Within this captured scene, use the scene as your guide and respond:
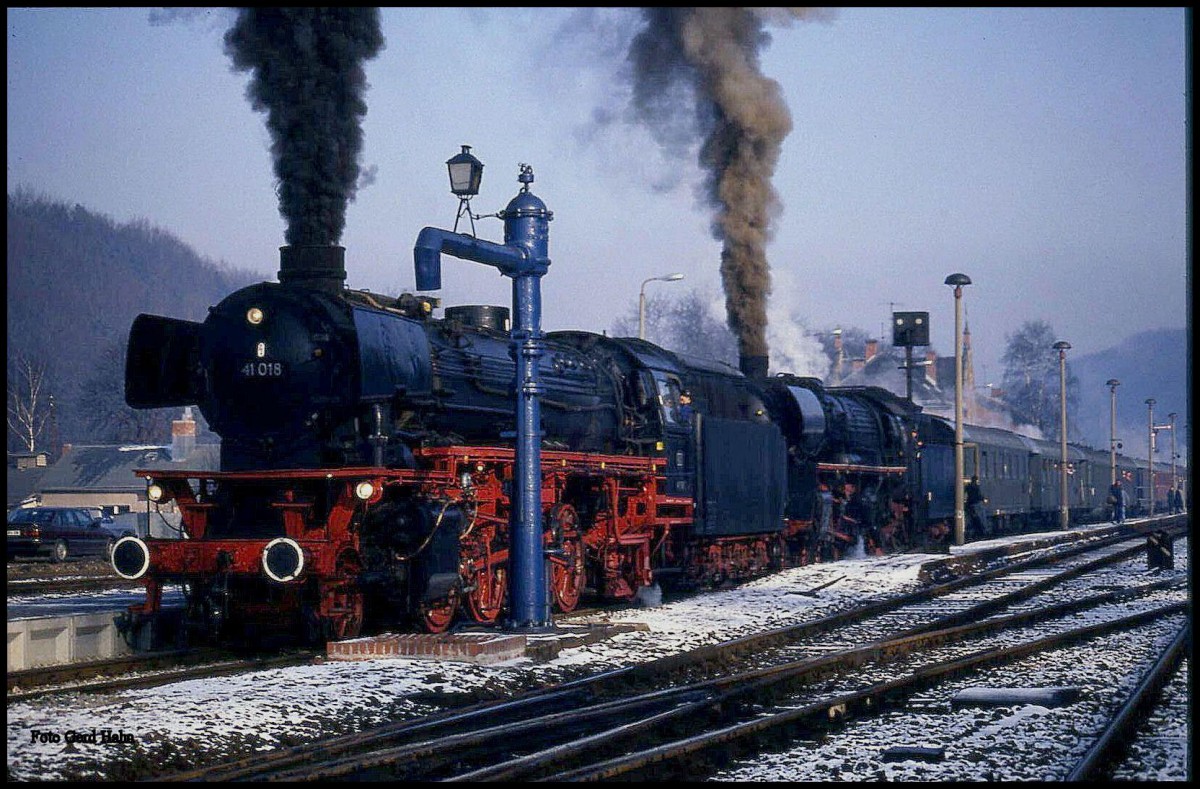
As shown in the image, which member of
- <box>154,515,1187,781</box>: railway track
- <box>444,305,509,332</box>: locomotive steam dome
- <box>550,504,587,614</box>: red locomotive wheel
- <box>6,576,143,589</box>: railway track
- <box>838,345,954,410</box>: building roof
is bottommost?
<box>6,576,143,589</box>: railway track

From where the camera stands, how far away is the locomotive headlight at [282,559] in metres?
11.8

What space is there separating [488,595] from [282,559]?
3.29 metres

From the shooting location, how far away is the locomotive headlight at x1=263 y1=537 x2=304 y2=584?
11.8 meters

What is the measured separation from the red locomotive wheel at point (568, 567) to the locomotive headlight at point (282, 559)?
4223 mm

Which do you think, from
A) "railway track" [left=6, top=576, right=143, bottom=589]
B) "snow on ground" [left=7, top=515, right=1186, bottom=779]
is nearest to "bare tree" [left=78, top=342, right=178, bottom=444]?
"railway track" [left=6, top=576, right=143, bottom=589]

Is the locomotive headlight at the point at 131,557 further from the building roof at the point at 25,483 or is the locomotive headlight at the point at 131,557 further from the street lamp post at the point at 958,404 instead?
the building roof at the point at 25,483

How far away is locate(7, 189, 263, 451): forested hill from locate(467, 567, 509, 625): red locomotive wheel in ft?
220

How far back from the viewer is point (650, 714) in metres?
9.69

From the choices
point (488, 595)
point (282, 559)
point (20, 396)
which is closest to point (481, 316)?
point (488, 595)

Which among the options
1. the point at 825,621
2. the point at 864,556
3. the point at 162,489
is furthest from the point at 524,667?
the point at 864,556

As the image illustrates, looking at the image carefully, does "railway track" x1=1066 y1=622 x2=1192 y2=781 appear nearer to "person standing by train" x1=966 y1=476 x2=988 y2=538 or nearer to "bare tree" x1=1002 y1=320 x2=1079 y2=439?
"person standing by train" x1=966 y1=476 x2=988 y2=538

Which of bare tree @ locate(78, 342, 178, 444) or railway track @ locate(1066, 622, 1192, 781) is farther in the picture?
bare tree @ locate(78, 342, 178, 444)

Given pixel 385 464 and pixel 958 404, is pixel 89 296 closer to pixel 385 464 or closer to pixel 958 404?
pixel 958 404

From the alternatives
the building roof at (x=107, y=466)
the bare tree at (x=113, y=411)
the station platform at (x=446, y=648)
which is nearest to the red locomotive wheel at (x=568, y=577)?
the station platform at (x=446, y=648)
